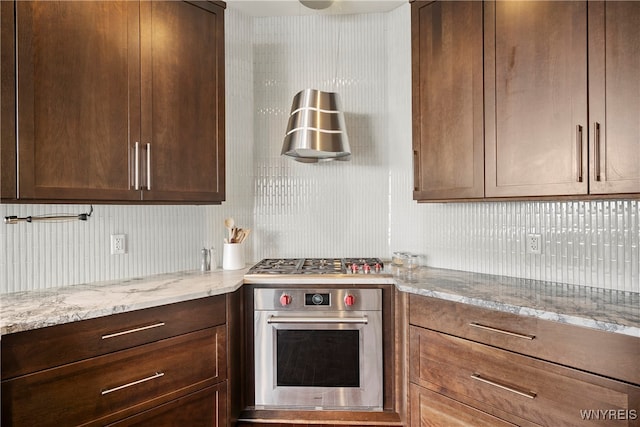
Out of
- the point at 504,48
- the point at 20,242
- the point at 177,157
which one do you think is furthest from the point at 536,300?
the point at 20,242

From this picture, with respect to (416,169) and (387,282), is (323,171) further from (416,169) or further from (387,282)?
(387,282)

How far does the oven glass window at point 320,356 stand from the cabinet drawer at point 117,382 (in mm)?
344

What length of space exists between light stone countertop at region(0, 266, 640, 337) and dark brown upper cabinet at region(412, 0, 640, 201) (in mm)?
431

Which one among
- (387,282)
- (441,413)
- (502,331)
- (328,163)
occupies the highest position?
(328,163)

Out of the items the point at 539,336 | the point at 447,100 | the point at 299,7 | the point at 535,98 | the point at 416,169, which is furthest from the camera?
the point at 299,7

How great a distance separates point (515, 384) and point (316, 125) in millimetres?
1573

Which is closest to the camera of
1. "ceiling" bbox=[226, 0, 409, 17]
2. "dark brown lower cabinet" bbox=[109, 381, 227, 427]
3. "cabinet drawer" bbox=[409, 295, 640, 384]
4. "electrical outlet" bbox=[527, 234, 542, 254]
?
"cabinet drawer" bbox=[409, 295, 640, 384]

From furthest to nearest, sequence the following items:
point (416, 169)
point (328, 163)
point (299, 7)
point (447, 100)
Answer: point (328, 163) → point (299, 7) → point (416, 169) → point (447, 100)

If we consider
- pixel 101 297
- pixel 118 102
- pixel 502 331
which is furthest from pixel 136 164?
pixel 502 331

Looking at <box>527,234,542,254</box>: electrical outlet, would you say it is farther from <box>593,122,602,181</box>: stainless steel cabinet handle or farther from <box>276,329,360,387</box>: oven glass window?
<box>276,329,360,387</box>: oven glass window

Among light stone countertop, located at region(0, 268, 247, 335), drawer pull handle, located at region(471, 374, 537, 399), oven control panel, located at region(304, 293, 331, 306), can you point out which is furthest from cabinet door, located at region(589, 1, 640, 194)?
light stone countertop, located at region(0, 268, 247, 335)

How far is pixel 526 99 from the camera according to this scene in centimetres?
158

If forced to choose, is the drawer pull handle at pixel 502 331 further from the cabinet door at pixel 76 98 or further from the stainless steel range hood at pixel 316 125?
the cabinet door at pixel 76 98

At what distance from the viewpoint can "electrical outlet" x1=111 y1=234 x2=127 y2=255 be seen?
1950 millimetres
